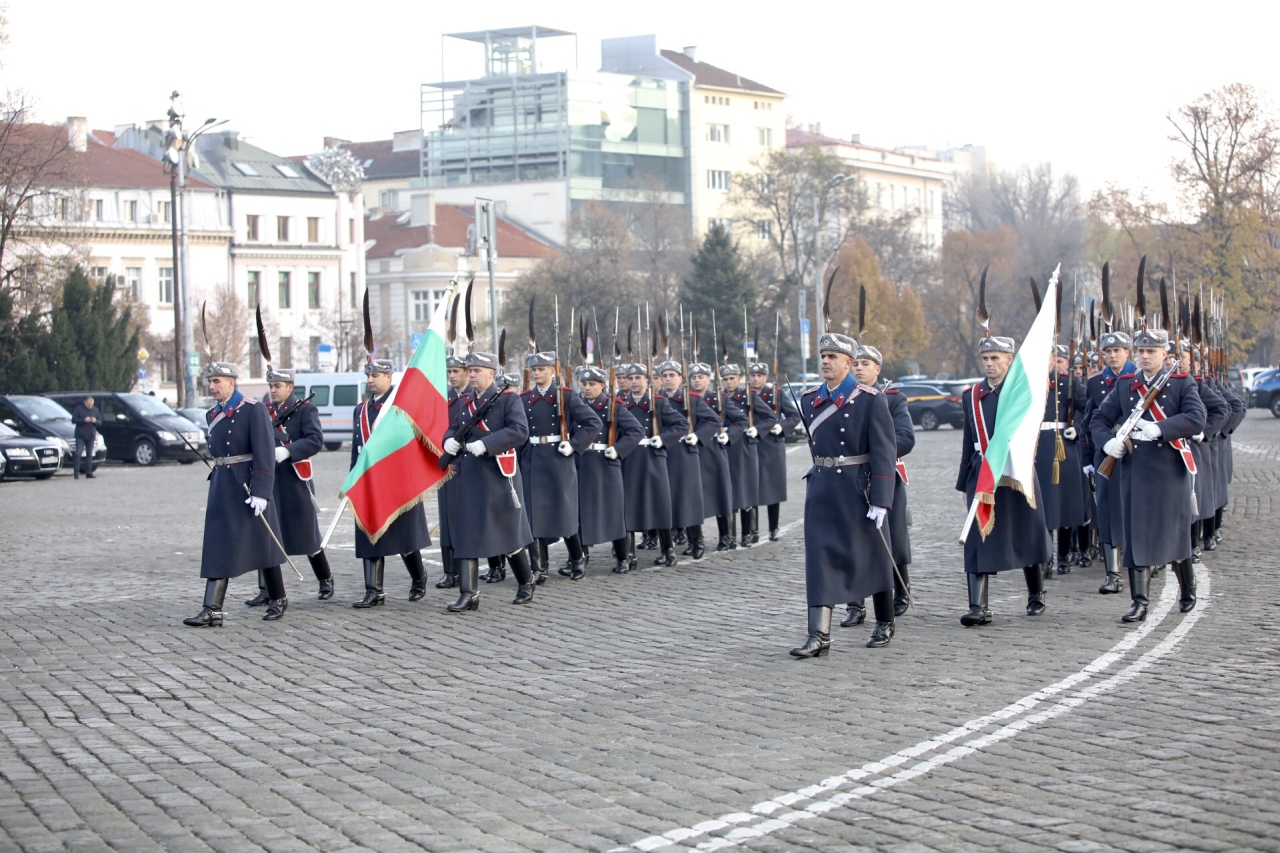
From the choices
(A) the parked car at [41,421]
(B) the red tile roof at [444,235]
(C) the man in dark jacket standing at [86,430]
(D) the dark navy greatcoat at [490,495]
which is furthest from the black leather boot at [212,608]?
(B) the red tile roof at [444,235]

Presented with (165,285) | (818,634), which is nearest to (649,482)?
(818,634)

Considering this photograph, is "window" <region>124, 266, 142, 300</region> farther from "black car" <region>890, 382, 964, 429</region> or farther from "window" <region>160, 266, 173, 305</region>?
"black car" <region>890, 382, 964, 429</region>

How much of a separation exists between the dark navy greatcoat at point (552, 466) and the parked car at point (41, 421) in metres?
22.6

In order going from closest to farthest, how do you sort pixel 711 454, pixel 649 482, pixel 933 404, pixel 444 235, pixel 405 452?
pixel 405 452 → pixel 649 482 → pixel 711 454 → pixel 933 404 → pixel 444 235

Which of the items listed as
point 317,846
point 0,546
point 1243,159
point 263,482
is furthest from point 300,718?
point 1243,159

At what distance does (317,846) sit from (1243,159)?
53830 mm

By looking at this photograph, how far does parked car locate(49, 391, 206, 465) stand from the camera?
124ft

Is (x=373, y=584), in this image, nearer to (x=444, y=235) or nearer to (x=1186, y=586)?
(x=1186, y=586)

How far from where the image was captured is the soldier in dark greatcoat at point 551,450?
14547 millimetres

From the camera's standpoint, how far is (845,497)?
1035 cm

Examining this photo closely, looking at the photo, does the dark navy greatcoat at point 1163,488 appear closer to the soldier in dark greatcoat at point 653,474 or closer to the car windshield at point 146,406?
the soldier in dark greatcoat at point 653,474

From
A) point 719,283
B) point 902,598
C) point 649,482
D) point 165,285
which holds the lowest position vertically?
point 902,598

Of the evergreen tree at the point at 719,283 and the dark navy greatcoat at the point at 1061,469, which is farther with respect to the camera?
the evergreen tree at the point at 719,283

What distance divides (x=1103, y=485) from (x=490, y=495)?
14.8 feet
